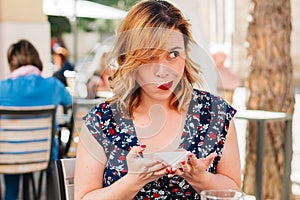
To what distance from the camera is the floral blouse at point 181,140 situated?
155 centimetres

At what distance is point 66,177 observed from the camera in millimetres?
1704

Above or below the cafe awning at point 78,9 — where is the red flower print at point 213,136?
below

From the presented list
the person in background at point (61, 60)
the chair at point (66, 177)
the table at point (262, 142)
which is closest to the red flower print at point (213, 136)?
the chair at point (66, 177)

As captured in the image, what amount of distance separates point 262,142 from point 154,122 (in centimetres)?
214

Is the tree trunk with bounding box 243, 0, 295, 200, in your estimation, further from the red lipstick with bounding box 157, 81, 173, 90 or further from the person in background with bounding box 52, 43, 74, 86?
the person in background with bounding box 52, 43, 74, 86

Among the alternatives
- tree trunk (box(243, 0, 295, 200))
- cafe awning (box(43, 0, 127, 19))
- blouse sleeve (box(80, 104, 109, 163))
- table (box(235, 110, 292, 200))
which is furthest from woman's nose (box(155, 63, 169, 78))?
cafe awning (box(43, 0, 127, 19))

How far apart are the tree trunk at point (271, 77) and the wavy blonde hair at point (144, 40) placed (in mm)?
2375

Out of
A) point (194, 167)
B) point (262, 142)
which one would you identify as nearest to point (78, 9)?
point (262, 142)

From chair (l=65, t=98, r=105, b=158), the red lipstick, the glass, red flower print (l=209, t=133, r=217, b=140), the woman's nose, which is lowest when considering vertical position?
the glass

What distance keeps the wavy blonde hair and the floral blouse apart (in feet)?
0.28

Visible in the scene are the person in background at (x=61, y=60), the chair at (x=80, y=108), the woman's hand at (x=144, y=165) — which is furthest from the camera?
the person in background at (x=61, y=60)

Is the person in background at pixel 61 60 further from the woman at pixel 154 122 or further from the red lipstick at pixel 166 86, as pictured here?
the red lipstick at pixel 166 86

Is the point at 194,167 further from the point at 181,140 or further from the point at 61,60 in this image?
the point at 61,60

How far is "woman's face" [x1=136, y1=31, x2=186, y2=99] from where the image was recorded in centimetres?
139
